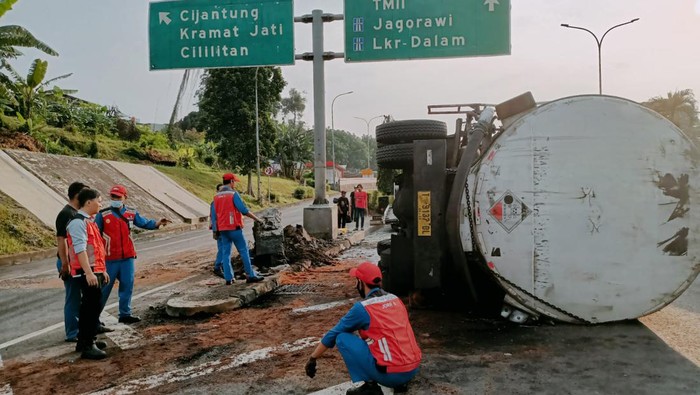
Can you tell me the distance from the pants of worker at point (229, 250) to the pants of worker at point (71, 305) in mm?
2453

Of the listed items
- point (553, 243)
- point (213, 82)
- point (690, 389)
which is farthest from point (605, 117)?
point (213, 82)

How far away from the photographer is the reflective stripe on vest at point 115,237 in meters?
6.36

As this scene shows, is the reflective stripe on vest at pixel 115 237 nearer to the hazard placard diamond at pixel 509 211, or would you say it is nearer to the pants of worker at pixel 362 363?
the pants of worker at pixel 362 363

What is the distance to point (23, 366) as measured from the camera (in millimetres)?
5035

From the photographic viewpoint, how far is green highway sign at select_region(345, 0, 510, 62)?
10.5 m

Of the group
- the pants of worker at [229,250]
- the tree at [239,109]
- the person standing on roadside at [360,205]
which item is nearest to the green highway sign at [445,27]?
the pants of worker at [229,250]

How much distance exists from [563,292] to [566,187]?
3.49 ft

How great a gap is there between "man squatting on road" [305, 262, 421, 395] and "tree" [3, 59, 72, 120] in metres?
23.7

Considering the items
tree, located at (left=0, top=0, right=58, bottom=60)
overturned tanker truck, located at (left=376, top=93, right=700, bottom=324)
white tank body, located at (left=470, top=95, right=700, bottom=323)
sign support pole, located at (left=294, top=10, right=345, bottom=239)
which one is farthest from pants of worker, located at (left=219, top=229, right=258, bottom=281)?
tree, located at (left=0, top=0, right=58, bottom=60)

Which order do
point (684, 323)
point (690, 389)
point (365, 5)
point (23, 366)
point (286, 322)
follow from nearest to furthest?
point (690, 389) < point (23, 366) < point (684, 323) < point (286, 322) < point (365, 5)

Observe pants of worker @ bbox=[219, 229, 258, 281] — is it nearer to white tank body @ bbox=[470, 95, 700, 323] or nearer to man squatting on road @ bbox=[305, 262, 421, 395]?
white tank body @ bbox=[470, 95, 700, 323]

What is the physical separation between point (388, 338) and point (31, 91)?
27.0 meters

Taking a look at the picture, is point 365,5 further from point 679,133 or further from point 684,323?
point 684,323

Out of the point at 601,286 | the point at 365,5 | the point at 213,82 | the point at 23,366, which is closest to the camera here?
the point at 23,366
